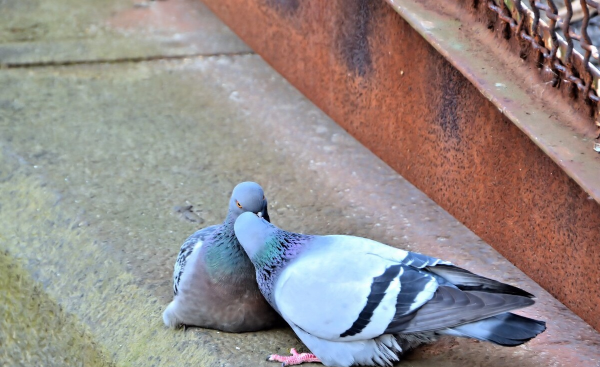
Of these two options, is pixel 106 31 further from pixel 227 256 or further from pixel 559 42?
pixel 559 42

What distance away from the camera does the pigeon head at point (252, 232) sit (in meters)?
2.60

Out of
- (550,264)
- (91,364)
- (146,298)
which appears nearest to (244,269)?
(146,298)

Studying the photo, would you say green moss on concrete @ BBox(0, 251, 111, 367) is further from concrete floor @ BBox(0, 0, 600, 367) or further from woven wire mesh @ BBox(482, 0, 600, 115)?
woven wire mesh @ BBox(482, 0, 600, 115)

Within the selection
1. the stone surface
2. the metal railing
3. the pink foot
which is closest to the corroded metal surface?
the metal railing

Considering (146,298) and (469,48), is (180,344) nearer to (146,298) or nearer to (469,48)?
(146,298)

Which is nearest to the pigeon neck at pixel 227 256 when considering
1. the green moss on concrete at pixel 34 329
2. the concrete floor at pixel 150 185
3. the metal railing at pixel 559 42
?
the concrete floor at pixel 150 185

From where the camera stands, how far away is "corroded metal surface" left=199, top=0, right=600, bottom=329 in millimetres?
2828

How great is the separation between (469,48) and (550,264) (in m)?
0.86

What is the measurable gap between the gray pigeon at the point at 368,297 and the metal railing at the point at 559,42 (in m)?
0.76

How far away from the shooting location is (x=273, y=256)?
102 inches

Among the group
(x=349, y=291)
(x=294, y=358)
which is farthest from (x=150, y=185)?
(x=349, y=291)

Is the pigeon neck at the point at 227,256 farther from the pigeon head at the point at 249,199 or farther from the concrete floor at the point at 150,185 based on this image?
the concrete floor at the point at 150,185

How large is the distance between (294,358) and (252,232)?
0.42m

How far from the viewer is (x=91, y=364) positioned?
2.88 metres
